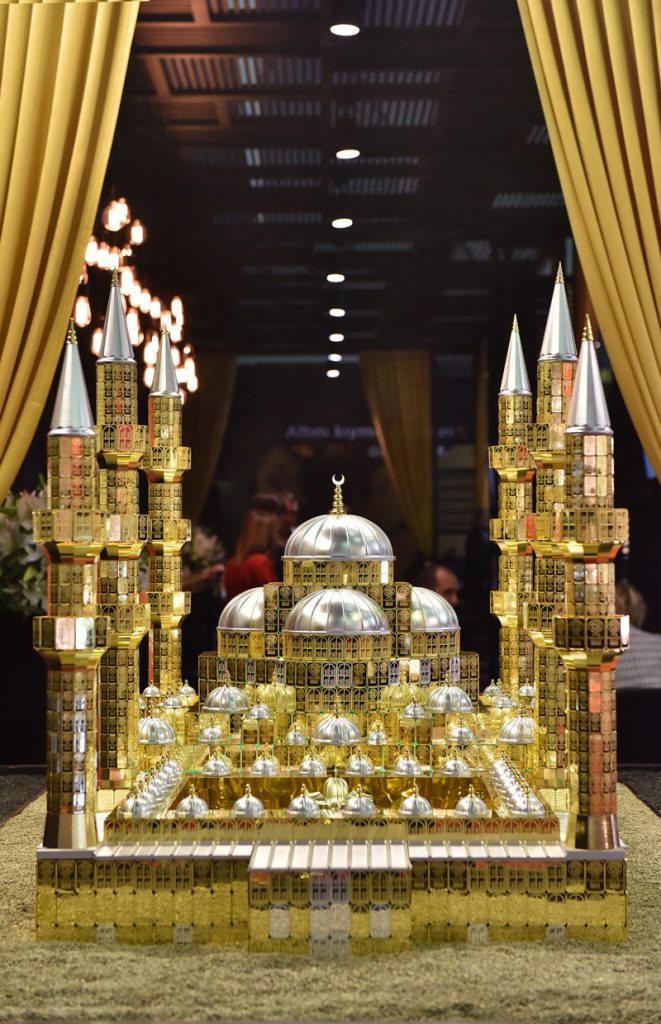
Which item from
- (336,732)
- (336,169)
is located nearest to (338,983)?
(336,732)

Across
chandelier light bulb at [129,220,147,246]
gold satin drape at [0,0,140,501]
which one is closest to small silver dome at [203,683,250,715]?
gold satin drape at [0,0,140,501]

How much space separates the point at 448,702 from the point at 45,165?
119 inches

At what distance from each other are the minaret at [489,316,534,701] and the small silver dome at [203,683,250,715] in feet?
4.17

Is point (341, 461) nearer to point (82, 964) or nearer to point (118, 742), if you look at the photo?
point (118, 742)

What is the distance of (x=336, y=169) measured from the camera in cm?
577

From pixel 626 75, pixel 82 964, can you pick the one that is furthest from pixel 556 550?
pixel 626 75

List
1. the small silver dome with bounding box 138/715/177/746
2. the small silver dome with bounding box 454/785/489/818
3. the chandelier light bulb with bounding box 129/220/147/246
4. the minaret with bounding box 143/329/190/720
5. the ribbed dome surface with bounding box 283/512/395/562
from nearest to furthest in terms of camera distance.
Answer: the small silver dome with bounding box 454/785/489/818 < the small silver dome with bounding box 138/715/177/746 < the ribbed dome surface with bounding box 283/512/395/562 < the minaret with bounding box 143/329/190/720 < the chandelier light bulb with bounding box 129/220/147/246

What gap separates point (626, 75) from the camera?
5062 mm

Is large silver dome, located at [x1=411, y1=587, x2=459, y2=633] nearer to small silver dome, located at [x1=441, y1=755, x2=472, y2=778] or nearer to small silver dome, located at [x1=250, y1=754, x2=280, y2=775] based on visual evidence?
small silver dome, located at [x1=441, y1=755, x2=472, y2=778]

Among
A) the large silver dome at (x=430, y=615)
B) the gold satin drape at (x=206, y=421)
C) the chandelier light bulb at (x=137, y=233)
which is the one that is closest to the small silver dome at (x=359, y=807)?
the large silver dome at (x=430, y=615)

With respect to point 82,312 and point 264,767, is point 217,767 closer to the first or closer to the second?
point 264,767

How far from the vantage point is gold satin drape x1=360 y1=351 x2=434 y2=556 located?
595 centimetres

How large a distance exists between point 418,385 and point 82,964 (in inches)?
145

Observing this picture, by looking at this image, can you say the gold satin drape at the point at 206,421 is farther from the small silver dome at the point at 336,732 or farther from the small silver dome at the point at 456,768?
the small silver dome at the point at 456,768
